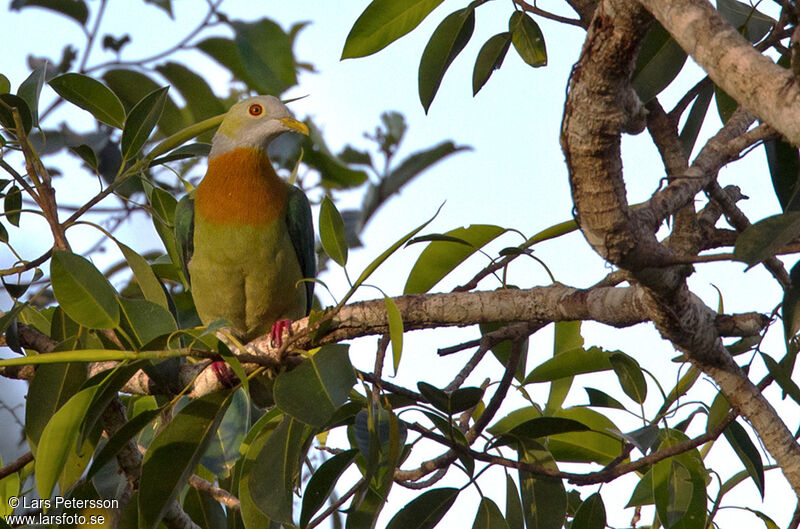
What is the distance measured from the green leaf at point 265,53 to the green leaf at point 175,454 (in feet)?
5.52

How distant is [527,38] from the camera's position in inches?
107

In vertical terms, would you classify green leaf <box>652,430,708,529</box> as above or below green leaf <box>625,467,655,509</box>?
below

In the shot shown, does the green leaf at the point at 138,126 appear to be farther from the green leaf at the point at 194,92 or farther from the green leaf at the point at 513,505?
the green leaf at the point at 513,505

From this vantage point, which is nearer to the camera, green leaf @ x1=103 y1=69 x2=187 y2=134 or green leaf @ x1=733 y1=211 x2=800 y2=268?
green leaf @ x1=733 y1=211 x2=800 y2=268

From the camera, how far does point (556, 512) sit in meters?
2.28

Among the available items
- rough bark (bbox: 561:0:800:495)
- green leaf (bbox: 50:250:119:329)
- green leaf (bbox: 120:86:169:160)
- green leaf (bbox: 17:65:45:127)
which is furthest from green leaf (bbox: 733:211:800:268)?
green leaf (bbox: 17:65:45:127)

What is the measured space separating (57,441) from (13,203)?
115 cm

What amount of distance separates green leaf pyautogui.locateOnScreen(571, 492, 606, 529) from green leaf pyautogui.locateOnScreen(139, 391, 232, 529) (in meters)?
0.99

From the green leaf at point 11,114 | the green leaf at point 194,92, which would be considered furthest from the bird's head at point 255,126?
the green leaf at point 11,114

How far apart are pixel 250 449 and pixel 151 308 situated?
1.88 feet

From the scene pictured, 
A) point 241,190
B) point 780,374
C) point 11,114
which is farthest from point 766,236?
point 241,190

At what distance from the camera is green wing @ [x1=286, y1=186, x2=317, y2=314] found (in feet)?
12.1

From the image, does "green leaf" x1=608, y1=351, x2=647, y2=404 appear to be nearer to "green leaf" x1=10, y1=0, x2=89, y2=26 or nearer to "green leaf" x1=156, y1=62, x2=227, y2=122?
"green leaf" x1=156, y1=62, x2=227, y2=122

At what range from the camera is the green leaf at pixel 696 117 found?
2447 millimetres
